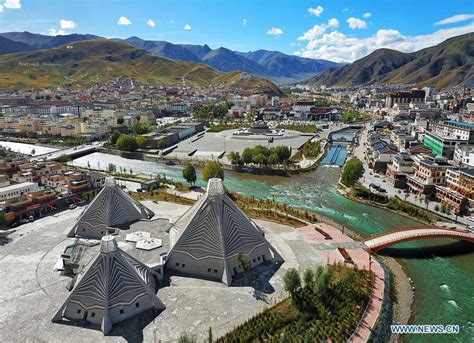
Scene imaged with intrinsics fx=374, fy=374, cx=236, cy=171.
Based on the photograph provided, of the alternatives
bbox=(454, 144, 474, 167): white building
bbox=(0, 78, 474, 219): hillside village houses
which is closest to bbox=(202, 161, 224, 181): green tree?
bbox=(0, 78, 474, 219): hillside village houses

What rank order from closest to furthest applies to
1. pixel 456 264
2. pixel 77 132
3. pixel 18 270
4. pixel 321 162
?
pixel 18 270, pixel 456 264, pixel 321 162, pixel 77 132

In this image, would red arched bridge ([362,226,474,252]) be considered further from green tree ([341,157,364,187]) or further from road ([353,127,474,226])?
green tree ([341,157,364,187])

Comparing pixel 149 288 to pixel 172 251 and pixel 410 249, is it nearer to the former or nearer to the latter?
pixel 172 251

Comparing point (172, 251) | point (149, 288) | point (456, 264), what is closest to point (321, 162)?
point (456, 264)

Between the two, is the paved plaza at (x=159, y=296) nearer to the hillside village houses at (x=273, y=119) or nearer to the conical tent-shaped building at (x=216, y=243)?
the conical tent-shaped building at (x=216, y=243)

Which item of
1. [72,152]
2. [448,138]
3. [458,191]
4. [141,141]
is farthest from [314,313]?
[72,152]

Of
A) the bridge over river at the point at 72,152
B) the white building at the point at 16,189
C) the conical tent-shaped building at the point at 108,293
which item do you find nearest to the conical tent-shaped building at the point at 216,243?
the conical tent-shaped building at the point at 108,293

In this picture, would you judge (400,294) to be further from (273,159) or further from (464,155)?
(273,159)
